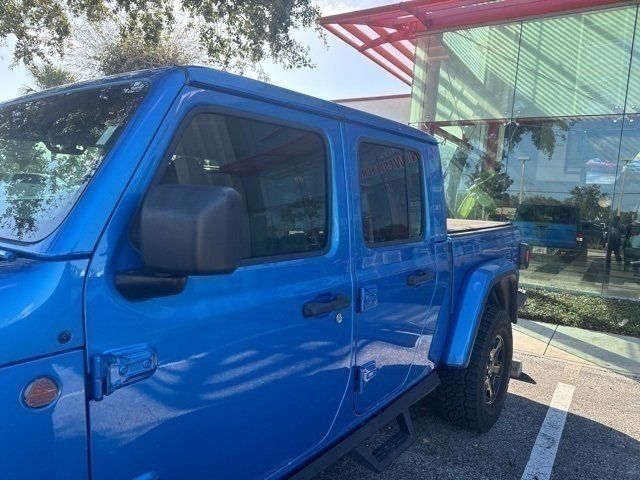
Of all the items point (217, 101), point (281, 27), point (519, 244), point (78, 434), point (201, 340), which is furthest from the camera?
point (281, 27)

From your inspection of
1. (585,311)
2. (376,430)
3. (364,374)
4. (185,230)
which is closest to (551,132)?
(585,311)

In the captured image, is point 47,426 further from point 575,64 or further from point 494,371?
point 575,64

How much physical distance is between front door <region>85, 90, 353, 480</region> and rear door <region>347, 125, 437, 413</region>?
15 centimetres

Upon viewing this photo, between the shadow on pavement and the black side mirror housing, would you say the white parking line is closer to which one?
the shadow on pavement

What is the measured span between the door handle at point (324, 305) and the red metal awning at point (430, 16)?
792 cm

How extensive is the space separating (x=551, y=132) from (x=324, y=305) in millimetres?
8789

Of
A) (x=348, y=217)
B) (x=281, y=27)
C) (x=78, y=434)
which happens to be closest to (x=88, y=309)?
(x=78, y=434)

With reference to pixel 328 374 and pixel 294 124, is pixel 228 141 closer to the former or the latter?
pixel 294 124

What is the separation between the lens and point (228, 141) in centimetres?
174

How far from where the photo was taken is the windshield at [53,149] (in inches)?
58.4

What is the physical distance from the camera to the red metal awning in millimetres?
8766

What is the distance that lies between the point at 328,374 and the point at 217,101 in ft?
3.87

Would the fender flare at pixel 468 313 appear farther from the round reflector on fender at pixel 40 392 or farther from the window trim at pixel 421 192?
the round reflector on fender at pixel 40 392

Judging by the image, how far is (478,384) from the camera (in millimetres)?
3424
